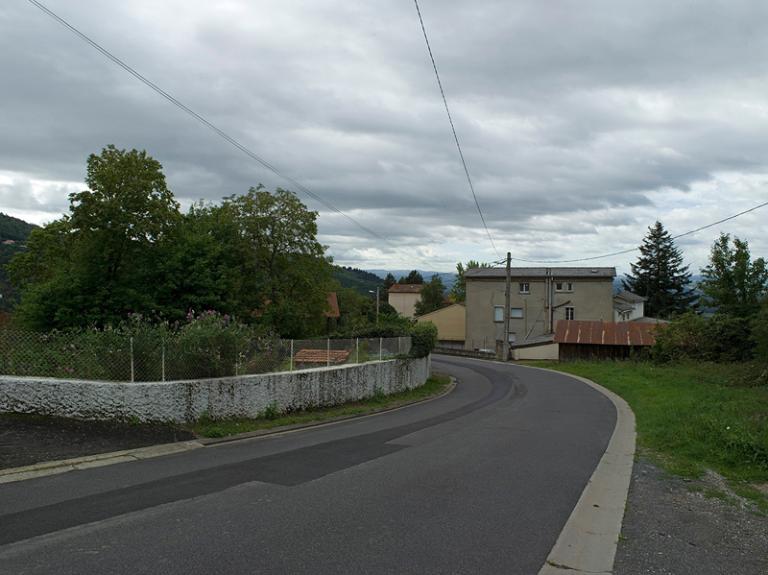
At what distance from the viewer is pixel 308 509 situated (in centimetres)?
636

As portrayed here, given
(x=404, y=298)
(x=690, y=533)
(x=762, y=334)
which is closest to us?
(x=690, y=533)

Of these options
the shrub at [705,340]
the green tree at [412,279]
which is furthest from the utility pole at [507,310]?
the green tree at [412,279]

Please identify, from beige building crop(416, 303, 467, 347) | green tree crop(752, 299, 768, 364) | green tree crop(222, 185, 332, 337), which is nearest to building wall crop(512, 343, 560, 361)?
green tree crop(222, 185, 332, 337)

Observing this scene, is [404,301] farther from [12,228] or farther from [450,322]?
[12,228]

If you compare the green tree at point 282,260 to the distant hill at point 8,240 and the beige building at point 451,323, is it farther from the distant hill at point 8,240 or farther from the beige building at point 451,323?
the beige building at point 451,323

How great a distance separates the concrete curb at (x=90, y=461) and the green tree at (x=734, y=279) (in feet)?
147

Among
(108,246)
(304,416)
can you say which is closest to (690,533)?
(304,416)

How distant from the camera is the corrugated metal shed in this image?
201 feet

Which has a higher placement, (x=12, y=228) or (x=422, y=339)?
(x=12, y=228)

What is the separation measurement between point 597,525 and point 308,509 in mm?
2968

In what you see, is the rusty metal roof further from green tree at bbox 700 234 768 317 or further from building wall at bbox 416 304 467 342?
building wall at bbox 416 304 467 342

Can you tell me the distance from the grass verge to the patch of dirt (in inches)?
332

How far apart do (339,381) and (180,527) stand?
11.6 metres

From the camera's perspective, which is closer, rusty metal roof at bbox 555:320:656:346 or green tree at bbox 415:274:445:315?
rusty metal roof at bbox 555:320:656:346
